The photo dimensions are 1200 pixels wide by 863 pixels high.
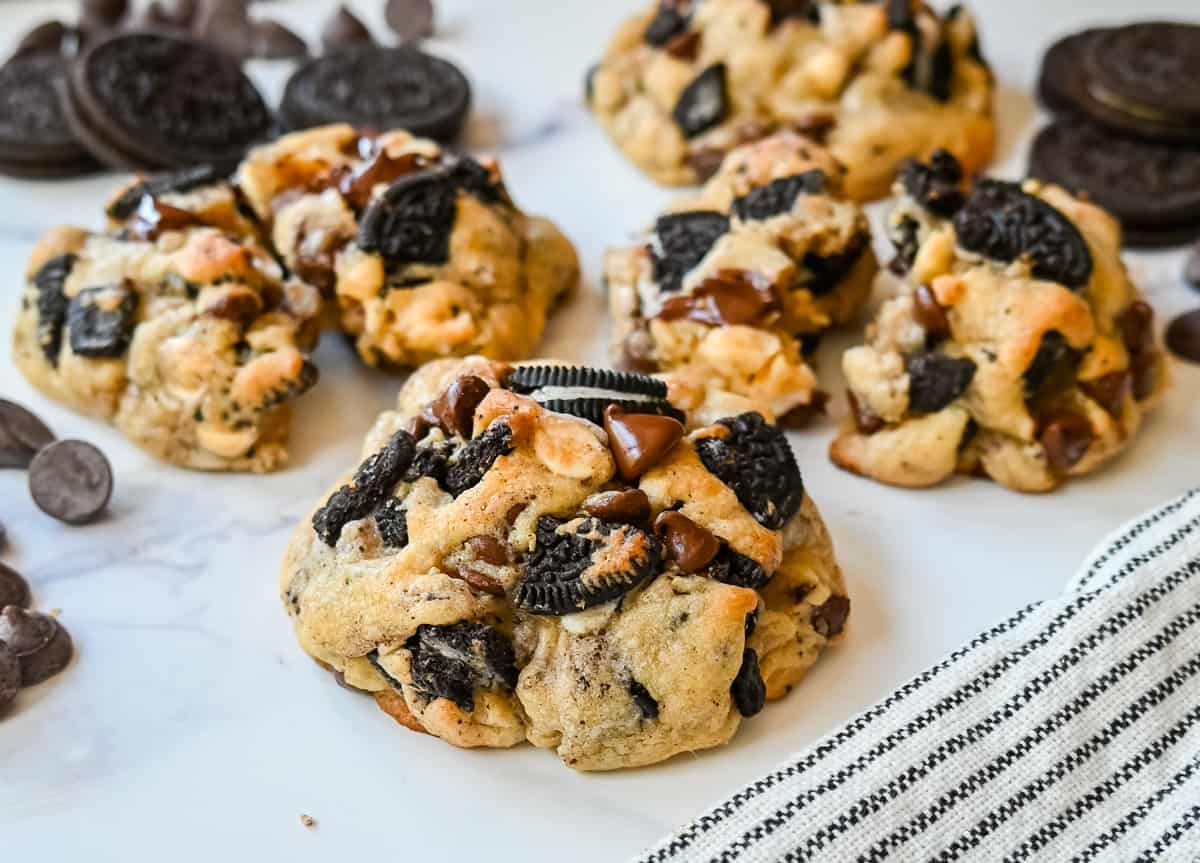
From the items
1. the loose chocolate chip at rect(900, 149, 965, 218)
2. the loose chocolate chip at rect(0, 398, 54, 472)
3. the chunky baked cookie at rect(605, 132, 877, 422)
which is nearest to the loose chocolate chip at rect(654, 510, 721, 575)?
the chunky baked cookie at rect(605, 132, 877, 422)

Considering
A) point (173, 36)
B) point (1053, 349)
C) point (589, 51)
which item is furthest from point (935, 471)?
point (173, 36)

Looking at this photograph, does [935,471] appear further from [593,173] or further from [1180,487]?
[593,173]

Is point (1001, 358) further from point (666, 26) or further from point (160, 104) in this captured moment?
point (160, 104)

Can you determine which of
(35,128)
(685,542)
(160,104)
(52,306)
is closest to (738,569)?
(685,542)

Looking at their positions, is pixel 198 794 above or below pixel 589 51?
below

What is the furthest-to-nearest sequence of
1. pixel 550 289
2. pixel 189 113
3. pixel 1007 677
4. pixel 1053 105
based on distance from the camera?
pixel 1053 105 < pixel 189 113 < pixel 550 289 < pixel 1007 677

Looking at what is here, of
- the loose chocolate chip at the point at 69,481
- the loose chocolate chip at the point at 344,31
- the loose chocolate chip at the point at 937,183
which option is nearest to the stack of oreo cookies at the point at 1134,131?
the loose chocolate chip at the point at 937,183

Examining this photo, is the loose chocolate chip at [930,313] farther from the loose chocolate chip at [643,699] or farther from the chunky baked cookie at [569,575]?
the loose chocolate chip at [643,699]
